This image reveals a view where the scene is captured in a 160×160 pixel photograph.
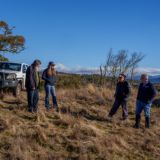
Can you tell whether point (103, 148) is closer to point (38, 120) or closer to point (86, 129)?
point (86, 129)

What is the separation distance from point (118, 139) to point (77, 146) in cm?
129

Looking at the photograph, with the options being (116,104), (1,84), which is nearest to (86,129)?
(116,104)

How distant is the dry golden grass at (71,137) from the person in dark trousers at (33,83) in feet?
1.17

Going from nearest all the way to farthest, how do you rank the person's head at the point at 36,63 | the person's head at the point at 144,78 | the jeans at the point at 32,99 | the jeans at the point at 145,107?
the person's head at the point at 144,78 → the jeans at the point at 145,107 → the person's head at the point at 36,63 → the jeans at the point at 32,99

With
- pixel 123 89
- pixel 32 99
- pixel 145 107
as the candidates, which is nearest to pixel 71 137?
pixel 32 99

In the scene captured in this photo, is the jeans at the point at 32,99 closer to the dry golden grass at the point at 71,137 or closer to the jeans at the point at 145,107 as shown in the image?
the dry golden grass at the point at 71,137

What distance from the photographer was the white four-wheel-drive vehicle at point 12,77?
16188 mm

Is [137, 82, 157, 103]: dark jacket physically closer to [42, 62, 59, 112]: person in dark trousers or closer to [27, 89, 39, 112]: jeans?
[42, 62, 59, 112]: person in dark trousers

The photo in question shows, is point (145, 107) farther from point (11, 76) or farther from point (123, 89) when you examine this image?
point (11, 76)

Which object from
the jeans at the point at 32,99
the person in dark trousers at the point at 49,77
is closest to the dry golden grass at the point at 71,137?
the jeans at the point at 32,99

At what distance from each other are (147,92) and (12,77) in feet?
21.8

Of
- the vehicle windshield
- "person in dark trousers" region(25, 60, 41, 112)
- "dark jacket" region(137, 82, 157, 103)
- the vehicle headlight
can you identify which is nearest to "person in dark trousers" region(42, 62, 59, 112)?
"person in dark trousers" region(25, 60, 41, 112)

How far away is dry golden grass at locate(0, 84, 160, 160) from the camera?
9.15 m

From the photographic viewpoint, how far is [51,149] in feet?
31.0
